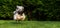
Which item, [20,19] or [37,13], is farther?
[37,13]

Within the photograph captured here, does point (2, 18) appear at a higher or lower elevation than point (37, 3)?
lower

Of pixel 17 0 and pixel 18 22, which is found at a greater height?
pixel 17 0

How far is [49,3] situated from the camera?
48.8 feet

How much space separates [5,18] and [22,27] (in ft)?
20.8

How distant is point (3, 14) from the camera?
594 inches

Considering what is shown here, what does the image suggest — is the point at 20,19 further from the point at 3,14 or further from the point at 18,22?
the point at 3,14

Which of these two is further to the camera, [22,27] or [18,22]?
[18,22]

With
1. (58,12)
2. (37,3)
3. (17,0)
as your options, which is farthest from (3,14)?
(58,12)

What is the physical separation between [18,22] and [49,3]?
13.6 ft

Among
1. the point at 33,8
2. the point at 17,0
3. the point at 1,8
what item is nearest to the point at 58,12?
the point at 33,8

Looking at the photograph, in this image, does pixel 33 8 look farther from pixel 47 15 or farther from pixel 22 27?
pixel 22 27

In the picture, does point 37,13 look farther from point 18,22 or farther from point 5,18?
point 18,22

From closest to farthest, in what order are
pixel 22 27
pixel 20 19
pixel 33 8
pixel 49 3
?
pixel 22 27 → pixel 20 19 → pixel 49 3 → pixel 33 8

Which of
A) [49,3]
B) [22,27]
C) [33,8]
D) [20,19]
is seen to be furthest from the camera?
[33,8]
